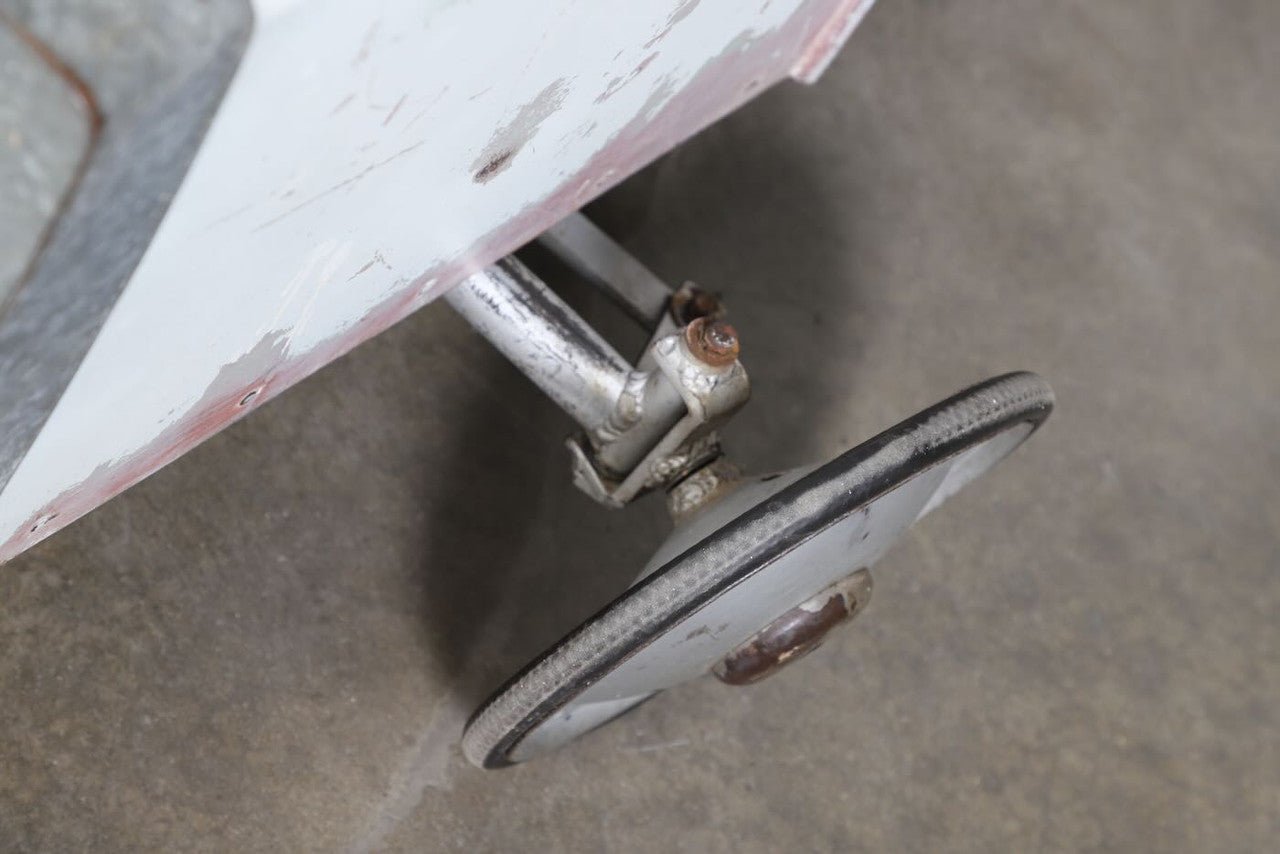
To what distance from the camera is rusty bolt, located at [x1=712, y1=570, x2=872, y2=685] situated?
114 cm

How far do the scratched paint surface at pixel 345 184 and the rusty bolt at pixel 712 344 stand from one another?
209mm

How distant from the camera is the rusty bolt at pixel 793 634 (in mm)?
1145

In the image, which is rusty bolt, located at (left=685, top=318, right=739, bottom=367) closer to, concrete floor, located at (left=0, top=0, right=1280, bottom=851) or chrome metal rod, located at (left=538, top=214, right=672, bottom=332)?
chrome metal rod, located at (left=538, top=214, right=672, bottom=332)

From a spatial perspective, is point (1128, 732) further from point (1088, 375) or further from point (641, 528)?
point (641, 528)

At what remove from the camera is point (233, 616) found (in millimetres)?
1359

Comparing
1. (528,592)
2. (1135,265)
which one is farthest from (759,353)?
(1135,265)

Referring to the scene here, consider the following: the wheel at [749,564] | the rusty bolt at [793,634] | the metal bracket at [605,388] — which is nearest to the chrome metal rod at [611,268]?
the metal bracket at [605,388]

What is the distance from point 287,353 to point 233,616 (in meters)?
0.49

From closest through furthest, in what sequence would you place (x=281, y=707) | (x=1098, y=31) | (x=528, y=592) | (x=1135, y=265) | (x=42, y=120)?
(x=42, y=120)
(x=281, y=707)
(x=528, y=592)
(x=1135, y=265)
(x=1098, y=31)

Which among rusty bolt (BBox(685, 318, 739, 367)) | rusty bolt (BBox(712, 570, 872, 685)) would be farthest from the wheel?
rusty bolt (BBox(685, 318, 739, 367))

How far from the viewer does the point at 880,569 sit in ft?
5.51

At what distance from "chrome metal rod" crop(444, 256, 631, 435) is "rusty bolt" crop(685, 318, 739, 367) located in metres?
0.17

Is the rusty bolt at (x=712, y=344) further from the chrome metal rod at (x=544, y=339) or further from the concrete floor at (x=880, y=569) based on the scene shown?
the concrete floor at (x=880, y=569)

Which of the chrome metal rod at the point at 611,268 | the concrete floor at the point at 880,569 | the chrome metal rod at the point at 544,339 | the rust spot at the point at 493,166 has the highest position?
the rust spot at the point at 493,166
